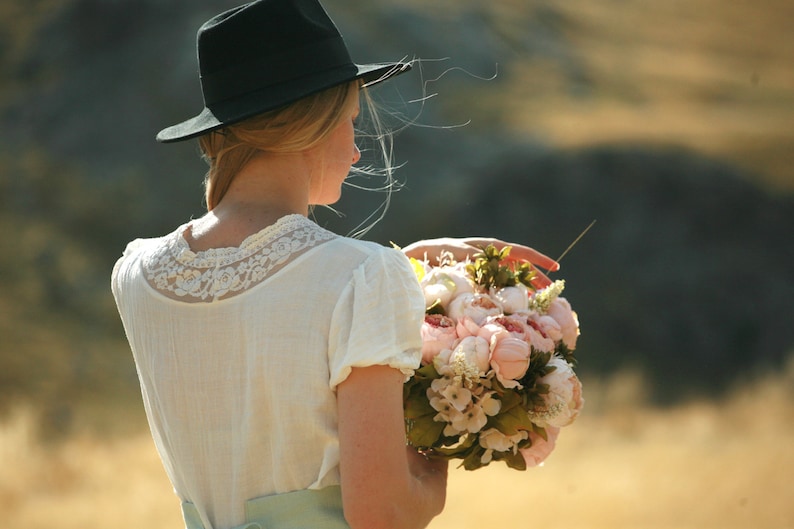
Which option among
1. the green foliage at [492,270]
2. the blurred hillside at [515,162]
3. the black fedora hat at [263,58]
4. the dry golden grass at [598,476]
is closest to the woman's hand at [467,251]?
the green foliage at [492,270]

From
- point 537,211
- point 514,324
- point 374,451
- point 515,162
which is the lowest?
point 537,211

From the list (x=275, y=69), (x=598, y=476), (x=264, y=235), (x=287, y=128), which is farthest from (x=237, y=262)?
(x=598, y=476)

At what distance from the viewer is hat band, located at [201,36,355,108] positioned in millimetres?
1757

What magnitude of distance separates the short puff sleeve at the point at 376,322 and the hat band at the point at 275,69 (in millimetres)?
363

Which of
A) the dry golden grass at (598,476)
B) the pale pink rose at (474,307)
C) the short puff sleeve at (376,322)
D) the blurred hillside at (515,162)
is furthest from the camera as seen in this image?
the blurred hillside at (515,162)

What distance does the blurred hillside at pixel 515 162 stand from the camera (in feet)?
21.9

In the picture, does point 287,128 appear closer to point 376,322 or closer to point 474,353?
point 376,322

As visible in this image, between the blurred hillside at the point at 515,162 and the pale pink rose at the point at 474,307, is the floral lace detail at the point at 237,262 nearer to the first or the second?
the pale pink rose at the point at 474,307

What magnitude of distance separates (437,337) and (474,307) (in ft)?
0.36

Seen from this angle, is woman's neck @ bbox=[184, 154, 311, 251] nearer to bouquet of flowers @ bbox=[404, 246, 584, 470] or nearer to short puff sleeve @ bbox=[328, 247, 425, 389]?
short puff sleeve @ bbox=[328, 247, 425, 389]

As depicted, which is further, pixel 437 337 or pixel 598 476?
pixel 598 476

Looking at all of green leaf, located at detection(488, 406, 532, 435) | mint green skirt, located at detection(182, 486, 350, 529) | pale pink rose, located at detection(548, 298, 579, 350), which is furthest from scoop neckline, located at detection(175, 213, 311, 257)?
pale pink rose, located at detection(548, 298, 579, 350)

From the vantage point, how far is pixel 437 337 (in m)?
2.05

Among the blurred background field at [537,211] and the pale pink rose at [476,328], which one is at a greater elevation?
the pale pink rose at [476,328]
